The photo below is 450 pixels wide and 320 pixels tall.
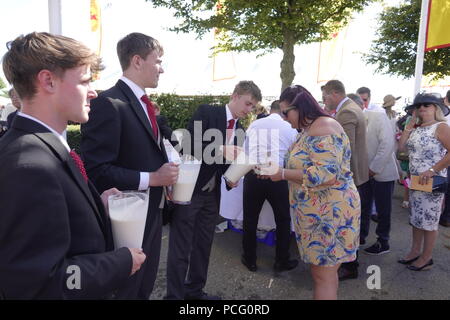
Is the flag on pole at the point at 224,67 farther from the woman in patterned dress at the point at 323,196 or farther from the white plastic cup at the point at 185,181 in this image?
the white plastic cup at the point at 185,181

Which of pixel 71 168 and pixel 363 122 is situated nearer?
pixel 71 168

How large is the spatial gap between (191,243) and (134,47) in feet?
5.88

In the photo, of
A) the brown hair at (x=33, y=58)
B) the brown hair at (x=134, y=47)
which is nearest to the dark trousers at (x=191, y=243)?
the brown hair at (x=134, y=47)

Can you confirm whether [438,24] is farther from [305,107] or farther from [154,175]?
[154,175]

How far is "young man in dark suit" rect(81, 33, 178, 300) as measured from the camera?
5.51 ft

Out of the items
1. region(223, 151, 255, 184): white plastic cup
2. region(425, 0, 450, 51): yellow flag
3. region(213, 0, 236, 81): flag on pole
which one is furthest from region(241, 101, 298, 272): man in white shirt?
region(213, 0, 236, 81): flag on pole

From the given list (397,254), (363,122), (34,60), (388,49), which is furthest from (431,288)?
(388,49)

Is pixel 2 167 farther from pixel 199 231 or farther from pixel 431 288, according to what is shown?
pixel 431 288

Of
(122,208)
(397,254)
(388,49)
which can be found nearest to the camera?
(122,208)

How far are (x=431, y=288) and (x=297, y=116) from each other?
240 centimetres

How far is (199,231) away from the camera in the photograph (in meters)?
2.96

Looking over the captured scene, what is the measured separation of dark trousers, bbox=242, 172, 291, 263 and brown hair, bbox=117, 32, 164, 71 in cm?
189

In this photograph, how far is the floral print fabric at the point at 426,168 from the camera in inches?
126

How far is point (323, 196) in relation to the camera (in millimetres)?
2176
